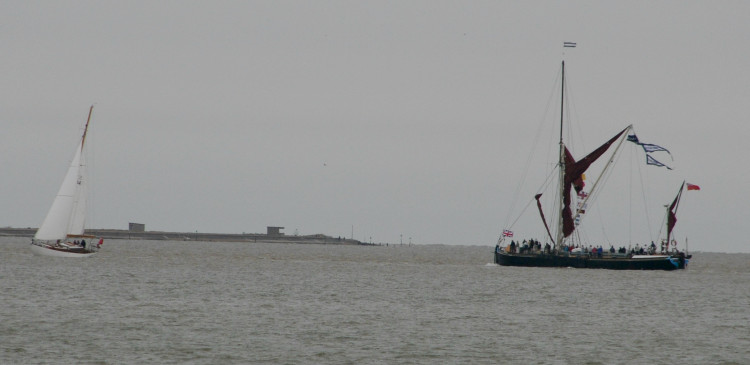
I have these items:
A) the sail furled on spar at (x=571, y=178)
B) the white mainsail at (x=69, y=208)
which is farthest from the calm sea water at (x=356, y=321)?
the sail furled on spar at (x=571, y=178)

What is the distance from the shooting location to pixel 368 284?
90750 millimetres

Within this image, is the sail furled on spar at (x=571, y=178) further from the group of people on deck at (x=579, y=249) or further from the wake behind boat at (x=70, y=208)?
the wake behind boat at (x=70, y=208)

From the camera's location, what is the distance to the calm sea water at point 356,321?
43.0m

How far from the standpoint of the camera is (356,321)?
56.0m

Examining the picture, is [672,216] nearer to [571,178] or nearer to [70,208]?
[571,178]

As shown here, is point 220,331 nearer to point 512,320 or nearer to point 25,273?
point 512,320

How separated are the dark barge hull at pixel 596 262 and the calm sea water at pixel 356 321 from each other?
23.3 m

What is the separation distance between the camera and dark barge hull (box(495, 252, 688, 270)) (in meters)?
118

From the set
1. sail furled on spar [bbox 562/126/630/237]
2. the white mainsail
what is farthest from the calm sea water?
sail furled on spar [bbox 562/126/630/237]

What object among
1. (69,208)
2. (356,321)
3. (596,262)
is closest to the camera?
(356,321)

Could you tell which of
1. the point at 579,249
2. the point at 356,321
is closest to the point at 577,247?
the point at 579,249

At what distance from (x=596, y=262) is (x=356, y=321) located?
68704mm

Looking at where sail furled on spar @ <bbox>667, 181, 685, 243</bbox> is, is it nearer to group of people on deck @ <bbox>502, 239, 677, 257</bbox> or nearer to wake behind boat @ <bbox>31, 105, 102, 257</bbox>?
group of people on deck @ <bbox>502, 239, 677, 257</bbox>

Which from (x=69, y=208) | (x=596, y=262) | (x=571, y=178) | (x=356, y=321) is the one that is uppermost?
(x=571, y=178)
